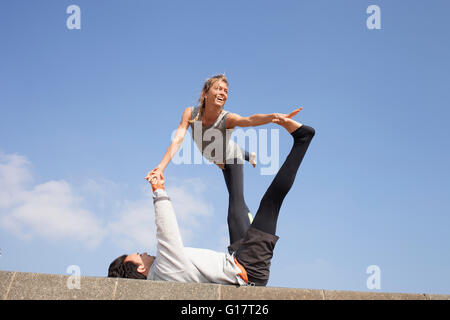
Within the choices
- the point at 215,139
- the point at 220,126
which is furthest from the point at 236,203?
the point at 220,126

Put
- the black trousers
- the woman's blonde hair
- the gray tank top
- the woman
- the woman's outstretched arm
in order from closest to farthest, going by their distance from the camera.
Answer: the black trousers → the woman's outstretched arm → the woman → the gray tank top → the woman's blonde hair

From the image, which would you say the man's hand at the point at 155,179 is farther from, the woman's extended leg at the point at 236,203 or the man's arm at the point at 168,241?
the woman's extended leg at the point at 236,203

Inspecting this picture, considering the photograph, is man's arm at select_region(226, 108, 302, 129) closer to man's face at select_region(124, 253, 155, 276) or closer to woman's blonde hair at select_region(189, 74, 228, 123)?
woman's blonde hair at select_region(189, 74, 228, 123)

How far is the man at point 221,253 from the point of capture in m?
3.49

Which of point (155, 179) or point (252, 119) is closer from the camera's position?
point (155, 179)

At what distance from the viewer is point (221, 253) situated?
12.3 ft

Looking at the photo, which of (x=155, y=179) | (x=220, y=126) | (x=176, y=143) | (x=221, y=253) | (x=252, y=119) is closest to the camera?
(x=221, y=253)

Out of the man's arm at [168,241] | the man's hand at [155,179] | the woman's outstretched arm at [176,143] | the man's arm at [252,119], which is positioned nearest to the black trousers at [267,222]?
the man's arm at [252,119]

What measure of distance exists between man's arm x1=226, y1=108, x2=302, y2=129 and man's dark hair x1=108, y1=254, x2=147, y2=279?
218cm

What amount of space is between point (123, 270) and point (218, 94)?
3040 mm

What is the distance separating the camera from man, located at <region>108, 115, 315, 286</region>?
3488 mm

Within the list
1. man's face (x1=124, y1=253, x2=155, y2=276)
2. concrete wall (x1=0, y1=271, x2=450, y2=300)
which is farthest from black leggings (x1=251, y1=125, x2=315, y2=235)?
man's face (x1=124, y1=253, x2=155, y2=276)

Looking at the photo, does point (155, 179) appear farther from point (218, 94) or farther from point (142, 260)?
point (218, 94)
